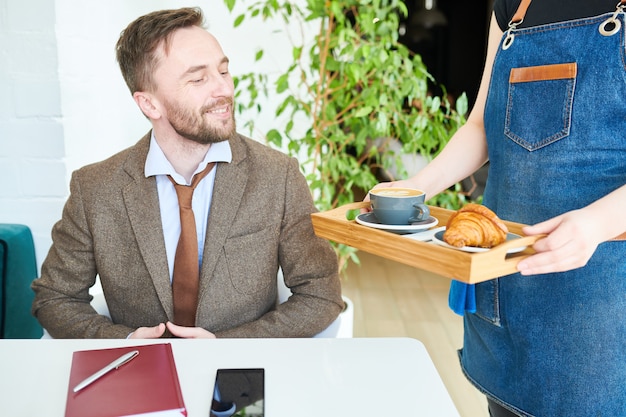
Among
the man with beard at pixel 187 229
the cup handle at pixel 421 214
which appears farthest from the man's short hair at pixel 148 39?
the cup handle at pixel 421 214

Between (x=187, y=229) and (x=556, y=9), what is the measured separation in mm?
967

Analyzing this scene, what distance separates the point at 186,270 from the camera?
5.06 ft

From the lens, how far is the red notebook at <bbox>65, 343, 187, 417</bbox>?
0.87m

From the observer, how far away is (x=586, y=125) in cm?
110

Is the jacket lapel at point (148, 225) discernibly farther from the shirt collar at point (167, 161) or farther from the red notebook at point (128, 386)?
the red notebook at point (128, 386)

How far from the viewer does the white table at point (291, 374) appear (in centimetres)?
91

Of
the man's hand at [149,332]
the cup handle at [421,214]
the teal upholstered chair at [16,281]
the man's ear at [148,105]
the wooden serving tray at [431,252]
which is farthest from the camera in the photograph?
the teal upholstered chair at [16,281]

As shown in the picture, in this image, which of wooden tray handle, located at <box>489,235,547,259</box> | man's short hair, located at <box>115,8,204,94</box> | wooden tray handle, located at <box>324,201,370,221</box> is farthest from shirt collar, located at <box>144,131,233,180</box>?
wooden tray handle, located at <box>489,235,547,259</box>

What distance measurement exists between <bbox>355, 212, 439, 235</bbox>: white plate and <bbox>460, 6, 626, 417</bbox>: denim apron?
0.24 m

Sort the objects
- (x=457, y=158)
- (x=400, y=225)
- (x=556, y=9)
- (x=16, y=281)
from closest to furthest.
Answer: (x=400, y=225) → (x=556, y=9) → (x=457, y=158) → (x=16, y=281)

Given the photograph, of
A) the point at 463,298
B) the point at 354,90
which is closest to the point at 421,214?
the point at 463,298

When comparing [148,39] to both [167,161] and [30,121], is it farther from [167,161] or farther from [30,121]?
[30,121]

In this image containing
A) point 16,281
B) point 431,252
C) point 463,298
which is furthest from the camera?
point 16,281

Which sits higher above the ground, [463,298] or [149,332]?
[463,298]
